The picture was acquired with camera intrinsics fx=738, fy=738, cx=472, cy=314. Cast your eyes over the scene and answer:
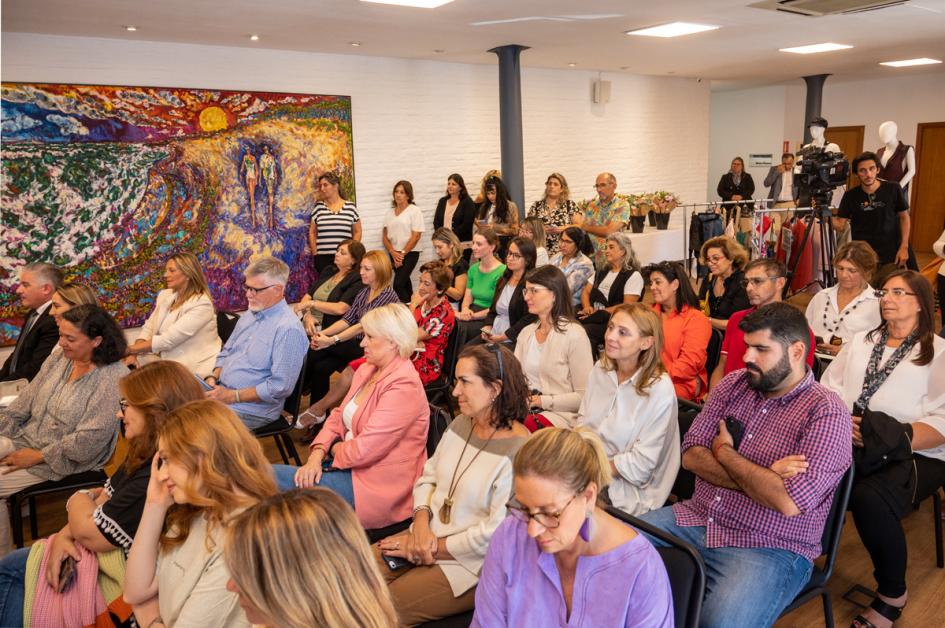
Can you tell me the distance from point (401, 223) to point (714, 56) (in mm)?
4293

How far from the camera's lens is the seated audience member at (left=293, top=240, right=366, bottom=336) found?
4.94m

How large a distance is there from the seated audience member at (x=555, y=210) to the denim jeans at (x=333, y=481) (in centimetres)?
436

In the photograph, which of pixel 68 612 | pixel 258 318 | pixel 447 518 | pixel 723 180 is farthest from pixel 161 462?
pixel 723 180

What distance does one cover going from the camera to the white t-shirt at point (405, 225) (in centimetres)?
746

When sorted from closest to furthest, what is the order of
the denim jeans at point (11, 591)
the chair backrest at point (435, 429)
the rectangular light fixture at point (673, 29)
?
the denim jeans at point (11, 591), the chair backrest at point (435, 429), the rectangular light fixture at point (673, 29)

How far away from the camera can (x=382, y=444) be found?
8.50 ft

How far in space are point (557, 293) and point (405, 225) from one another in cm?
423

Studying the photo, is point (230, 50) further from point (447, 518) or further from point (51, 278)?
point (447, 518)

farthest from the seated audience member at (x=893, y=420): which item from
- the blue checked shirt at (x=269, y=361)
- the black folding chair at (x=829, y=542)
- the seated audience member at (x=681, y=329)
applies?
the blue checked shirt at (x=269, y=361)

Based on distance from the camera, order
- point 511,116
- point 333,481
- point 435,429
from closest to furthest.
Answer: point 333,481 → point 435,429 → point 511,116

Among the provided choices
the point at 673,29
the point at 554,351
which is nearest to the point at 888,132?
the point at 673,29

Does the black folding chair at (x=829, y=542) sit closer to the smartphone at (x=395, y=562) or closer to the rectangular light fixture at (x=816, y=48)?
the smartphone at (x=395, y=562)

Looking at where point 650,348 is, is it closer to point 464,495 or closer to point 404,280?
point 464,495

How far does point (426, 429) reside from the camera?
8.91ft
